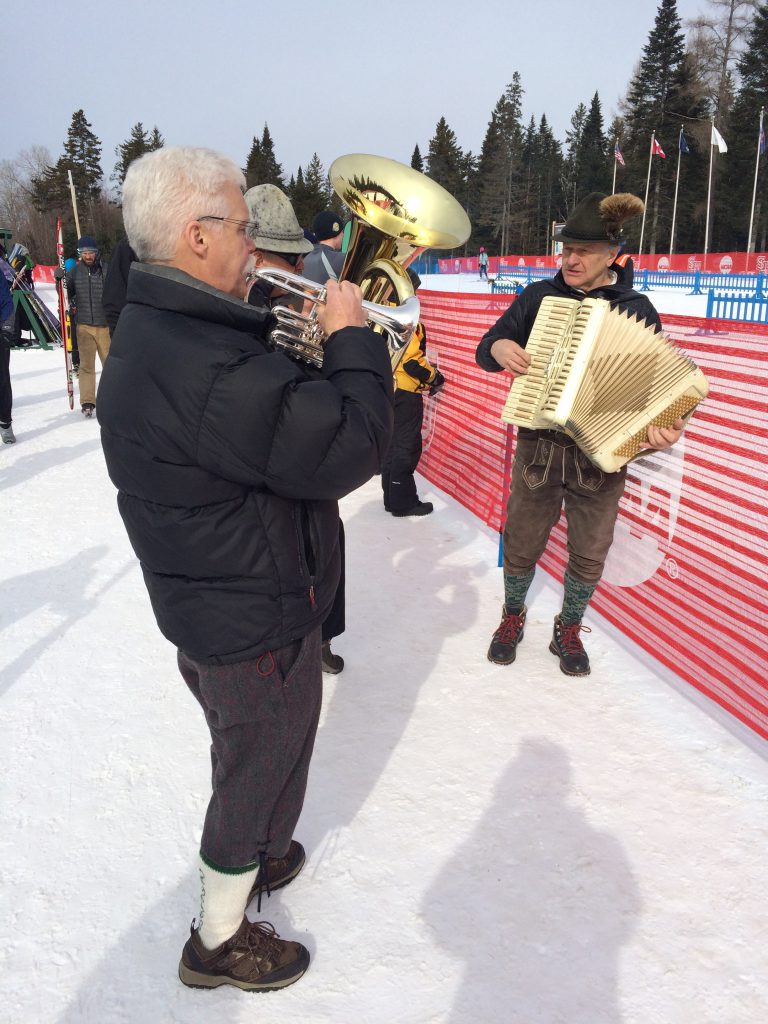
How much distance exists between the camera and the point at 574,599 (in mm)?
3340

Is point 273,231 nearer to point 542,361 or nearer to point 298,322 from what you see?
point 542,361

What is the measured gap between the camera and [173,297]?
145 centimetres

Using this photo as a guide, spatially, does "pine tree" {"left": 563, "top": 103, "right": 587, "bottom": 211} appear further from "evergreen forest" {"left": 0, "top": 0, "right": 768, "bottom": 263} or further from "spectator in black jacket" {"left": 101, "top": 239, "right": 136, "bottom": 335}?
"spectator in black jacket" {"left": 101, "top": 239, "right": 136, "bottom": 335}

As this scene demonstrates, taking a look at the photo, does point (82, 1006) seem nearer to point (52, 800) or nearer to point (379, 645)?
point (52, 800)

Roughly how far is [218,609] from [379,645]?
81.0 inches

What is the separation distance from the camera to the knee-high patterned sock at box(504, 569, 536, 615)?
3.44 m

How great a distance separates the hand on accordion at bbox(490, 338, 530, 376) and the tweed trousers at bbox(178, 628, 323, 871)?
159 centimetres

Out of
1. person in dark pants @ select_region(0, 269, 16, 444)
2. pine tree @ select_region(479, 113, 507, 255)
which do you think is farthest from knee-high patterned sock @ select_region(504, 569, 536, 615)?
pine tree @ select_region(479, 113, 507, 255)

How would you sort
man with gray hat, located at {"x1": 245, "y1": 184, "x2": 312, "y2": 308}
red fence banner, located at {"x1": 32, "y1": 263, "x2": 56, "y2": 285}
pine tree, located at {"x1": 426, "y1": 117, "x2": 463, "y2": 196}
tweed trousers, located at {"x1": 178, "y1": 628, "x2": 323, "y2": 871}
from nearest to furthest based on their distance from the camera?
1. tweed trousers, located at {"x1": 178, "y1": 628, "x2": 323, "y2": 871}
2. man with gray hat, located at {"x1": 245, "y1": 184, "x2": 312, "y2": 308}
3. red fence banner, located at {"x1": 32, "y1": 263, "x2": 56, "y2": 285}
4. pine tree, located at {"x1": 426, "y1": 117, "x2": 463, "y2": 196}

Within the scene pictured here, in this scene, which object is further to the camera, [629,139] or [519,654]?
[629,139]

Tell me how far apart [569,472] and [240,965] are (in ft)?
7.32

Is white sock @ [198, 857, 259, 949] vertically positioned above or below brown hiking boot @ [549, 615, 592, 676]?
above

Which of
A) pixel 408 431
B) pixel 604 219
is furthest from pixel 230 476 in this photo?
pixel 408 431

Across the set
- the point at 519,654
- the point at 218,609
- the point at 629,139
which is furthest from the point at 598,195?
the point at 629,139
